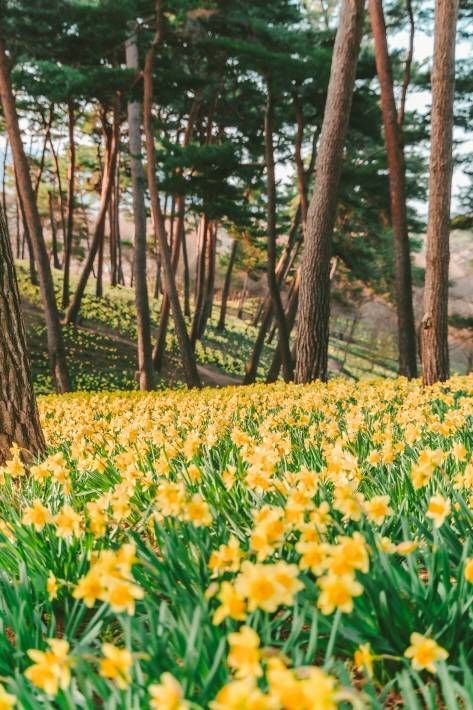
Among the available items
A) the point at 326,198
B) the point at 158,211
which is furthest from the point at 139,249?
the point at 326,198

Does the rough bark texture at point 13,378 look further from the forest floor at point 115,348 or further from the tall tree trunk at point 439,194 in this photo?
the forest floor at point 115,348

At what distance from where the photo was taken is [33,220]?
12.2 m

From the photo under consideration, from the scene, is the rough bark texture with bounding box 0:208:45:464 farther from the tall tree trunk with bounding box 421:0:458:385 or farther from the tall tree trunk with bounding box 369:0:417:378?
the tall tree trunk with bounding box 369:0:417:378

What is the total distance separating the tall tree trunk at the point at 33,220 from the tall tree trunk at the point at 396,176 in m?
6.67

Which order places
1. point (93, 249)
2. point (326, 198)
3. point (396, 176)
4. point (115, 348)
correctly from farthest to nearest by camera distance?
point (115, 348) → point (93, 249) → point (396, 176) → point (326, 198)

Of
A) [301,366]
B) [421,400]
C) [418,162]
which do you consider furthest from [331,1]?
[421,400]

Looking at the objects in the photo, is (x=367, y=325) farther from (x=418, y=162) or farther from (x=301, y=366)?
(x=301, y=366)

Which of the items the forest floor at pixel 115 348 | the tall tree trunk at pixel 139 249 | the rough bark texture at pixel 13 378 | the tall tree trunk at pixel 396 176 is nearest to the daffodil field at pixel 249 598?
the rough bark texture at pixel 13 378

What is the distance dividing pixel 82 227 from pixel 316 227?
3770 cm

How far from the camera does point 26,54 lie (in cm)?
1278

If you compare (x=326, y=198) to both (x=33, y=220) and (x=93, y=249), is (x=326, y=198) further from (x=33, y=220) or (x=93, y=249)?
(x=93, y=249)

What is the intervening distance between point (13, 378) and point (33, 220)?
916 centimetres

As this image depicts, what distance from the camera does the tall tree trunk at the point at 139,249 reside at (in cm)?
1304

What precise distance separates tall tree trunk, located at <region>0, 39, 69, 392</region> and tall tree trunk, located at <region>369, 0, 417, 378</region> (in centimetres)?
667
